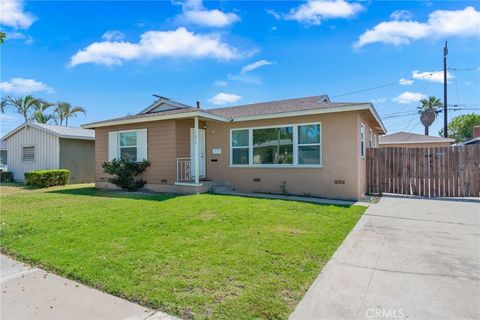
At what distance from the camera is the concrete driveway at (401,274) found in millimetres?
2795

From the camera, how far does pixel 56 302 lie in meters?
2.99

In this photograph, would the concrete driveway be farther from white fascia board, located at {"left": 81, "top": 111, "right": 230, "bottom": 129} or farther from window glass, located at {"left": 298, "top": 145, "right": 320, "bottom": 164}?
white fascia board, located at {"left": 81, "top": 111, "right": 230, "bottom": 129}

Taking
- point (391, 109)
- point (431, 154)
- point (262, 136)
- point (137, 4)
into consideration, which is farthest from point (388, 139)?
point (137, 4)

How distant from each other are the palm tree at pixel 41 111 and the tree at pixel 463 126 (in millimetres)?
55287

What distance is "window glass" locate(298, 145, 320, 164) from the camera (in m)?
10.0

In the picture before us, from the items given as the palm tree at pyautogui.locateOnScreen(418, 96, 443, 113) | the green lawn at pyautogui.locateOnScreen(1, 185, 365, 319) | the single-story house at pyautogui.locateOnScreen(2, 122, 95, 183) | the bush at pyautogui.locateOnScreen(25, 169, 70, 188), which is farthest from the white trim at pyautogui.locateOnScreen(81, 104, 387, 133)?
the palm tree at pyautogui.locateOnScreen(418, 96, 443, 113)

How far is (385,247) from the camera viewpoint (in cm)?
477

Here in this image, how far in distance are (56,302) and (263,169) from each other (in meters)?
8.50

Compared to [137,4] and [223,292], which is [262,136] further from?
[223,292]

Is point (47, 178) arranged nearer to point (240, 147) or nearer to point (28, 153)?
point (28, 153)

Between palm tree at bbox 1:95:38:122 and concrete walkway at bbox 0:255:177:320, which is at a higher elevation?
palm tree at bbox 1:95:38:122

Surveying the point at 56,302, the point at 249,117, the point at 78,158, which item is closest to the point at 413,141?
the point at 249,117

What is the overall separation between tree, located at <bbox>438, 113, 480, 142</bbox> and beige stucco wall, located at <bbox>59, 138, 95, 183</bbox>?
167 ft

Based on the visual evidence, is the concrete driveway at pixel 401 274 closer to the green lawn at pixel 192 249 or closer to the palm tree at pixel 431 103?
the green lawn at pixel 192 249
